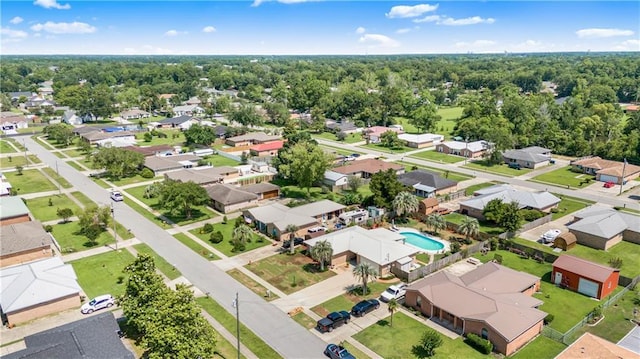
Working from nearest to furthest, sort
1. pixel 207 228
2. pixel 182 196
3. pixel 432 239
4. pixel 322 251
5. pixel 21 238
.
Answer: pixel 322 251 → pixel 21 238 → pixel 432 239 → pixel 207 228 → pixel 182 196

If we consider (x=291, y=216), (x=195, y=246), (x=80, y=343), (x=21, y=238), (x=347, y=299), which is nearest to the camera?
(x=80, y=343)

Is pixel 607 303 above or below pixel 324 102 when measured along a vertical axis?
below

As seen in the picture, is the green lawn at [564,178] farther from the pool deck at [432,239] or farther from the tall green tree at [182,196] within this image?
the tall green tree at [182,196]

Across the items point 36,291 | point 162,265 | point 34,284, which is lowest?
point 162,265

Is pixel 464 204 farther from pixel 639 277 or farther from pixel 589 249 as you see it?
pixel 639 277

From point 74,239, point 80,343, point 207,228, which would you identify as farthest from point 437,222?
point 74,239

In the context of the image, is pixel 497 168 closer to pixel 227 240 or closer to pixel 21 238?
pixel 227 240

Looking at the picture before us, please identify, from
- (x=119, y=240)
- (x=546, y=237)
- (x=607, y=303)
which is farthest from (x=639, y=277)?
(x=119, y=240)

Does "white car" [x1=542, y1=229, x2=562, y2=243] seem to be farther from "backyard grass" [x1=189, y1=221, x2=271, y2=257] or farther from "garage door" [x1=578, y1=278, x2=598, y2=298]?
"backyard grass" [x1=189, y1=221, x2=271, y2=257]
